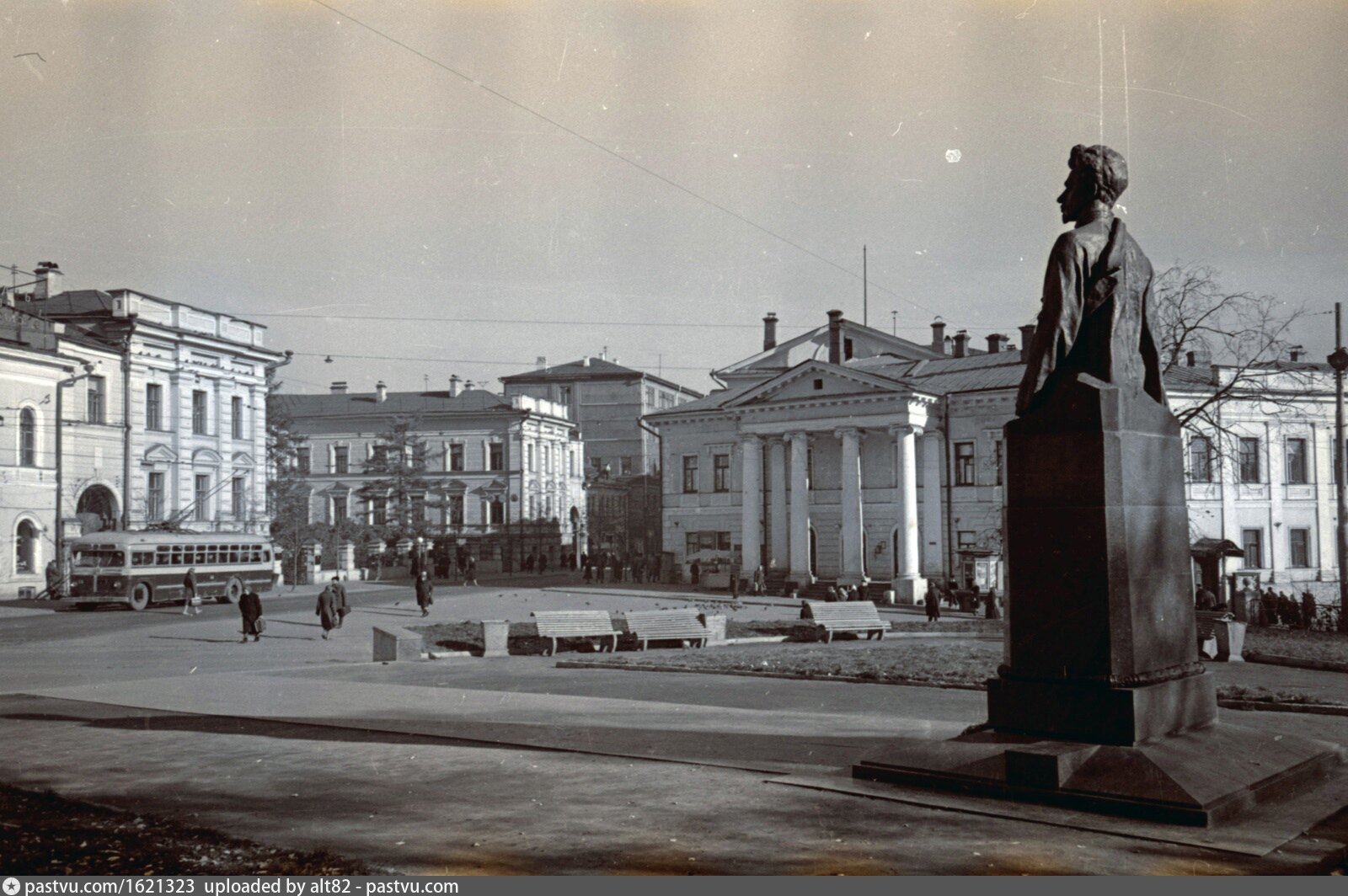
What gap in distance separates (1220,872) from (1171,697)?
1.69m

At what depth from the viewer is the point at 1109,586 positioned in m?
6.43

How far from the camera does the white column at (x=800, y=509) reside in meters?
47.7

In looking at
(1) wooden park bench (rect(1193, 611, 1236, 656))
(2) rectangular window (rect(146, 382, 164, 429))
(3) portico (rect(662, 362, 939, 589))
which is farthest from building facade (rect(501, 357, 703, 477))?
(1) wooden park bench (rect(1193, 611, 1236, 656))

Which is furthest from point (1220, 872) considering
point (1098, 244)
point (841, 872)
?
point (1098, 244)

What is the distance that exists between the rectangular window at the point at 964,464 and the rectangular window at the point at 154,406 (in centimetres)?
3123

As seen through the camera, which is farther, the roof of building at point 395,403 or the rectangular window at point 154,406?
the roof of building at point 395,403

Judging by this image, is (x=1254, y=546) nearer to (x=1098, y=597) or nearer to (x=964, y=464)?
(x=964, y=464)

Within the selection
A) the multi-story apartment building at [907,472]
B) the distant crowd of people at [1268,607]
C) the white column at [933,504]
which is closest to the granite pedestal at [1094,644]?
the distant crowd of people at [1268,607]

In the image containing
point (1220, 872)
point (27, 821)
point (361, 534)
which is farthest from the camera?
point (361, 534)

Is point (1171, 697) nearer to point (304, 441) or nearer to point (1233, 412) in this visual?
point (1233, 412)

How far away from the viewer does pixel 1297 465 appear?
4388 cm

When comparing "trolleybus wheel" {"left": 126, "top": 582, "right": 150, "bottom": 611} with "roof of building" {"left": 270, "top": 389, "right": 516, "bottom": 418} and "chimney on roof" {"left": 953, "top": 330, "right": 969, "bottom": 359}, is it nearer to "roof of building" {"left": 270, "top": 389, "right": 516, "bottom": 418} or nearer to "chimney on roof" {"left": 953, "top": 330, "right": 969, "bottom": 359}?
"chimney on roof" {"left": 953, "top": 330, "right": 969, "bottom": 359}

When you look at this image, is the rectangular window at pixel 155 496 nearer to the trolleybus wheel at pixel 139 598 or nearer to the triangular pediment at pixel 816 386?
the trolleybus wheel at pixel 139 598

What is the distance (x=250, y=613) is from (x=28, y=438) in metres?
19.2
